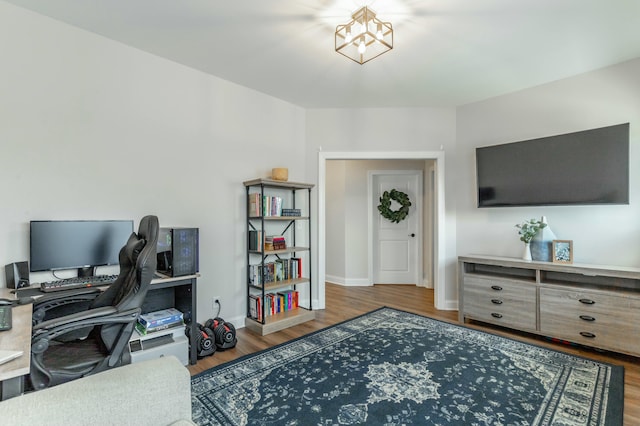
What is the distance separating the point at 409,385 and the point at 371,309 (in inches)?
73.4

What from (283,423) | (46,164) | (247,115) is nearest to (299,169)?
(247,115)

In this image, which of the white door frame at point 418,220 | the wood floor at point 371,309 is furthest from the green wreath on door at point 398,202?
the wood floor at point 371,309

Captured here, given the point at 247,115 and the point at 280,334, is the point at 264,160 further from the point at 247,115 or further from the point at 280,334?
the point at 280,334

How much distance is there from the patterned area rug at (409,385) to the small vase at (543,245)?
91cm

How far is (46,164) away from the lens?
2.31 metres

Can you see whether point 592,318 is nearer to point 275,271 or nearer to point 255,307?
point 275,271

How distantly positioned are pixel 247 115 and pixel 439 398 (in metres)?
3.22

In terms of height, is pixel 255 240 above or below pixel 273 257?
above

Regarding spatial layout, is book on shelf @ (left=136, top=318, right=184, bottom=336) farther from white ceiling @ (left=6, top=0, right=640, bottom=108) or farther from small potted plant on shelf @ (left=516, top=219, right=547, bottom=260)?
small potted plant on shelf @ (left=516, top=219, right=547, bottom=260)

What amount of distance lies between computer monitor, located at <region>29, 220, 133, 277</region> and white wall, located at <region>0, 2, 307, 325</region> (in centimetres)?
15

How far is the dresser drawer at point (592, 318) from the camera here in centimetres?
259

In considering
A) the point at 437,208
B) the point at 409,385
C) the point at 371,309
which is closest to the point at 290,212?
the point at 371,309

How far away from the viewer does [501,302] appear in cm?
332

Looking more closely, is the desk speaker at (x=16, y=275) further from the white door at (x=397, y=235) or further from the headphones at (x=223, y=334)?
the white door at (x=397, y=235)
